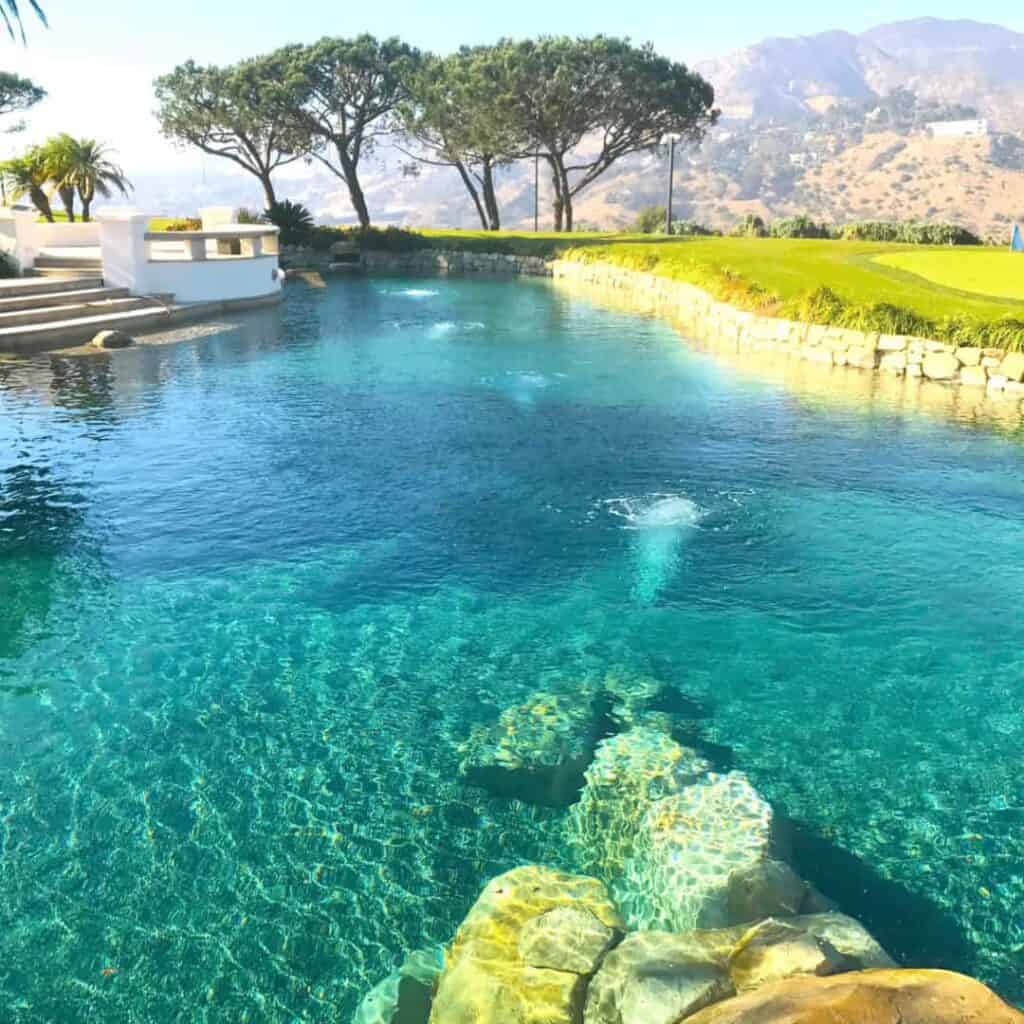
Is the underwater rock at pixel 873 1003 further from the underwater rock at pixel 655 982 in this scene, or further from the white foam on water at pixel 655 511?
the white foam on water at pixel 655 511

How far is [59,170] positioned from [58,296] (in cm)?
1676

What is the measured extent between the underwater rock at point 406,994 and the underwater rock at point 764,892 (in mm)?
2112

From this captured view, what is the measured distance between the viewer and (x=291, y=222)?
193 ft

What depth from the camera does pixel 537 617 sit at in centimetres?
1114

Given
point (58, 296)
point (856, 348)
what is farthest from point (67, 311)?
point (856, 348)

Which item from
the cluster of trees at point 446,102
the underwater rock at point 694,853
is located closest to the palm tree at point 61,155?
the cluster of trees at point 446,102

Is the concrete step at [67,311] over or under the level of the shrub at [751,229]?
under

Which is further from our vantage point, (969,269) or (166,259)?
(166,259)

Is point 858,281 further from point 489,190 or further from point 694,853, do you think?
point 489,190

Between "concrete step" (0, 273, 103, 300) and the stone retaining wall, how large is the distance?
20761mm

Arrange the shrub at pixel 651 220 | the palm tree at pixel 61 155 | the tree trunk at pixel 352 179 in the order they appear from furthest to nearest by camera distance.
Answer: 1. the tree trunk at pixel 352 179
2. the shrub at pixel 651 220
3. the palm tree at pixel 61 155

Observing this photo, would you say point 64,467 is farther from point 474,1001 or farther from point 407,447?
point 474,1001

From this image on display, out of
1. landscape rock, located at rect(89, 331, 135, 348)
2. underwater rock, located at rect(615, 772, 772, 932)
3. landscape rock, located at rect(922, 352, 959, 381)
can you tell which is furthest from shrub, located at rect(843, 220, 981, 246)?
underwater rock, located at rect(615, 772, 772, 932)

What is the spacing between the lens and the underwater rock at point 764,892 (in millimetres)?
6477
